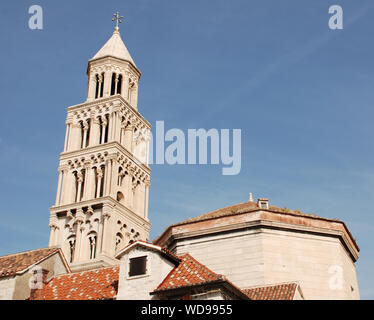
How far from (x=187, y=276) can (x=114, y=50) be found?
168ft

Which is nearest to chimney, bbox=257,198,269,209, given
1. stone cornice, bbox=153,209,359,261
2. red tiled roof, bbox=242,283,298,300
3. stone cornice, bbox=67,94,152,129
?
stone cornice, bbox=153,209,359,261

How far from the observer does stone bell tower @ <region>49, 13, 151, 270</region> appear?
185 feet

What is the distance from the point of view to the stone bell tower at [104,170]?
56438mm

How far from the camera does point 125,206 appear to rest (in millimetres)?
59125

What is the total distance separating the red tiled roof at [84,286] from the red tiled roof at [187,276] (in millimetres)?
3142

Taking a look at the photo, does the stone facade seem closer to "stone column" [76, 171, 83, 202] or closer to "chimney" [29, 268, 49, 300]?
"chimney" [29, 268, 49, 300]

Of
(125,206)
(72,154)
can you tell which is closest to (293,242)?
(125,206)

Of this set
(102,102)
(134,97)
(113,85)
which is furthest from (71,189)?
(134,97)

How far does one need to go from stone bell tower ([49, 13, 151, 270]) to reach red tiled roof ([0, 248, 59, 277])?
68.7 ft

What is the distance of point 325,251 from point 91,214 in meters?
33.8

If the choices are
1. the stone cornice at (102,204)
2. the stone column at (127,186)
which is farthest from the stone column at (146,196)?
the stone column at (127,186)

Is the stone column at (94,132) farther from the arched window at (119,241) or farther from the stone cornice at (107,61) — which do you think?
the arched window at (119,241)
